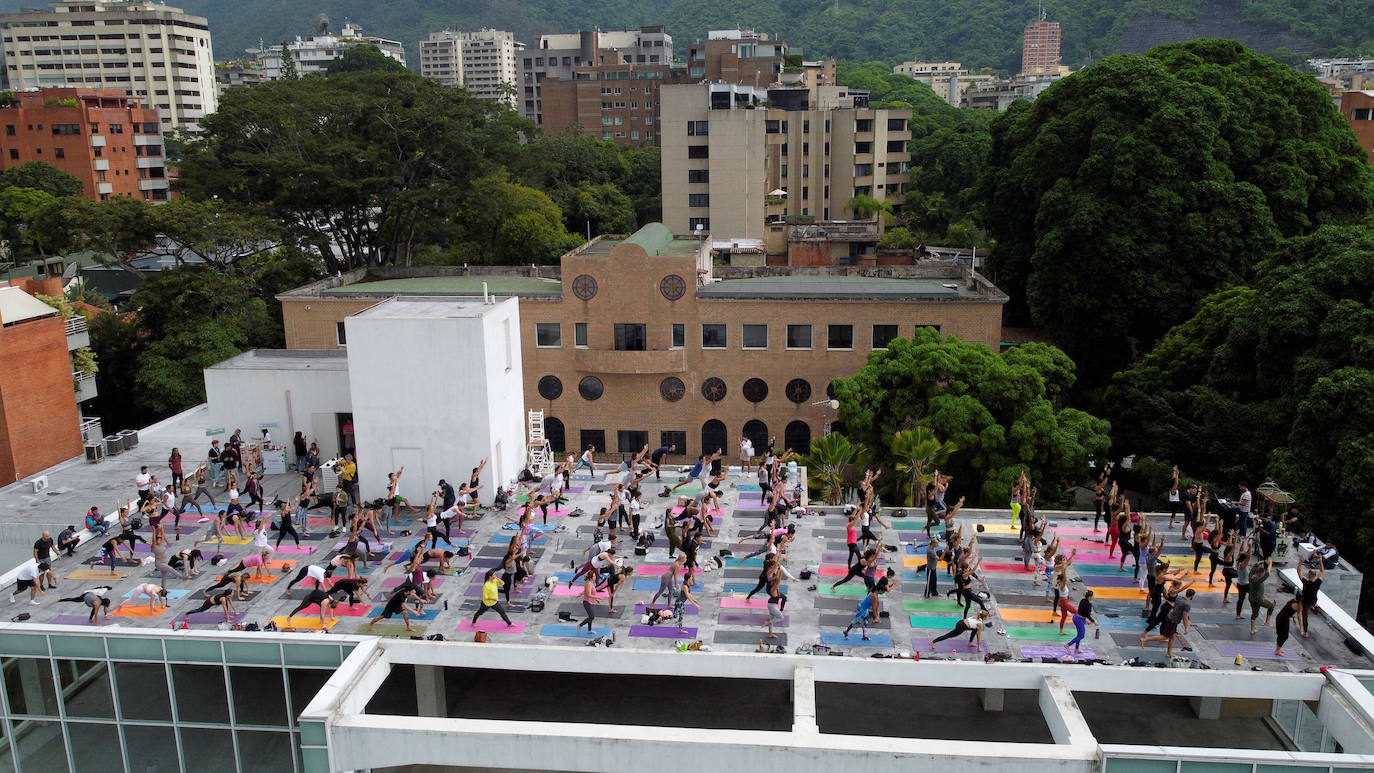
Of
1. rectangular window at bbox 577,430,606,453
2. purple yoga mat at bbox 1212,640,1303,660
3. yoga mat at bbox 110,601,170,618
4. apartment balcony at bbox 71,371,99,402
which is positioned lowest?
rectangular window at bbox 577,430,606,453

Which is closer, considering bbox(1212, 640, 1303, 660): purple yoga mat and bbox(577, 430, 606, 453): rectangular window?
bbox(1212, 640, 1303, 660): purple yoga mat

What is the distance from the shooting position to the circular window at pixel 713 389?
44094mm

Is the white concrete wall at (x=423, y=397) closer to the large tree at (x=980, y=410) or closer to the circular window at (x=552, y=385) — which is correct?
the large tree at (x=980, y=410)

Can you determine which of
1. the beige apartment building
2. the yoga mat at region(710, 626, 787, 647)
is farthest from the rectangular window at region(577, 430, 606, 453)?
the beige apartment building

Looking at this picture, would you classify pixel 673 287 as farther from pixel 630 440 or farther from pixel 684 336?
pixel 630 440

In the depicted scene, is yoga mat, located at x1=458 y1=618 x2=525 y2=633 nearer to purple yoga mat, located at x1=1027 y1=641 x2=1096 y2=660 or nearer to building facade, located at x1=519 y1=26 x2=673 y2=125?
purple yoga mat, located at x1=1027 y1=641 x2=1096 y2=660

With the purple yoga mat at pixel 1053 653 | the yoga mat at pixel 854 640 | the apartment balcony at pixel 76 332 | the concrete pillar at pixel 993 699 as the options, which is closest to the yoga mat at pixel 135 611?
the yoga mat at pixel 854 640

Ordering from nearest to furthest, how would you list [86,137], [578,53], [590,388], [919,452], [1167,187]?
1. [919,452]
2. [1167,187]
3. [590,388]
4. [86,137]
5. [578,53]

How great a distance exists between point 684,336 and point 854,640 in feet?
80.8

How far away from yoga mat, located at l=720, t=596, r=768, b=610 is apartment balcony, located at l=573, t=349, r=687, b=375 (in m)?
21.9

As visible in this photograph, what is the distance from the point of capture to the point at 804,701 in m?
18.0

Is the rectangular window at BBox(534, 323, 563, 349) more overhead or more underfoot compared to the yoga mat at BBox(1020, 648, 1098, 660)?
more overhead

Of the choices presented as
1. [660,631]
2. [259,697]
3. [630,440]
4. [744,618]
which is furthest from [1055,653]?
[630,440]

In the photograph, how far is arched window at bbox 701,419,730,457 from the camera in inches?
1767
